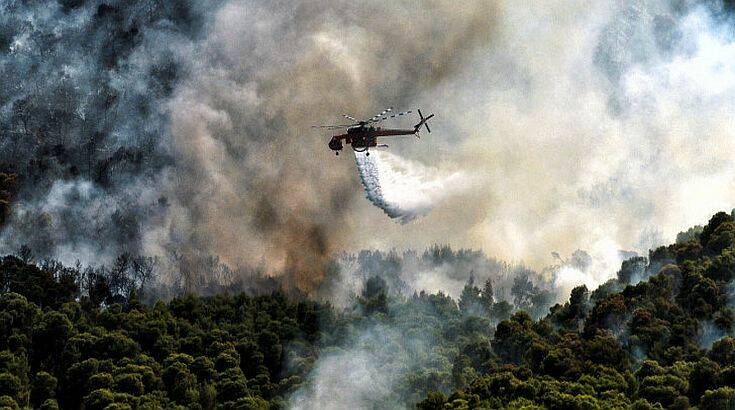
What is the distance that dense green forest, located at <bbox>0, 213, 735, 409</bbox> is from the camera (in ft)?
438

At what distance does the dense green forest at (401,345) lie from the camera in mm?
133500

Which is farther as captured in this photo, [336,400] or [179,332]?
[179,332]

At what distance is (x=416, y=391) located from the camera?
149 meters

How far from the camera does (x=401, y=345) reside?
552 feet

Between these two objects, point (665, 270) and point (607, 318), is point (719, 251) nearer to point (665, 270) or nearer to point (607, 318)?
point (665, 270)

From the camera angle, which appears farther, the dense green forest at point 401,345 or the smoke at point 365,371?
the smoke at point 365,371

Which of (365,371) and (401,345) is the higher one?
(401,345)

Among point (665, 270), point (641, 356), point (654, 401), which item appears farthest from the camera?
point (665, 270)

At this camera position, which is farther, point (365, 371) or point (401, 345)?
point (401, 345)

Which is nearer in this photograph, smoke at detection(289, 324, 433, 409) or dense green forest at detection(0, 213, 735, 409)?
dense green forest at detection(0, 213, 735, 409)

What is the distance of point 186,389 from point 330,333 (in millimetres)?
32800

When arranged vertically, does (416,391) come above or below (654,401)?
above

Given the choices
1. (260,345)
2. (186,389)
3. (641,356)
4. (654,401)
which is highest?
(260,345)

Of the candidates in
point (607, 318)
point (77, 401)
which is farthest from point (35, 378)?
point (607, 318)
